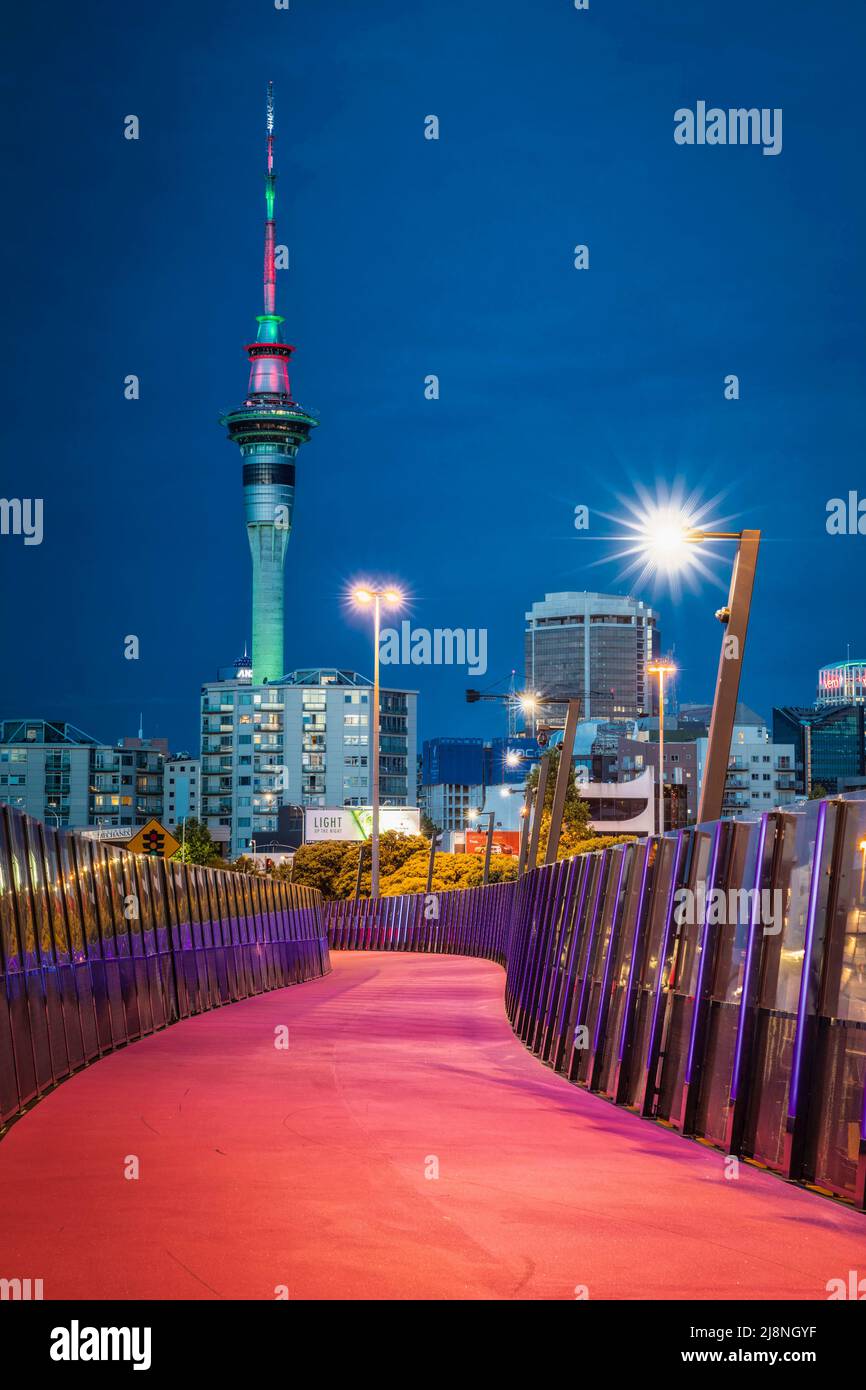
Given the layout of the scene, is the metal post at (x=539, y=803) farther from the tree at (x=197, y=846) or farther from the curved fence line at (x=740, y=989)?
the tree at (x=197, y=846)

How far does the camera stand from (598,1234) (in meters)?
8.82

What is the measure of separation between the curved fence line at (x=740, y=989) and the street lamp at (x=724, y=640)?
38.3 inches

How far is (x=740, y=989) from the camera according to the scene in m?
12.3

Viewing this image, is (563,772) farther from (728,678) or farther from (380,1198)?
(380,1198)

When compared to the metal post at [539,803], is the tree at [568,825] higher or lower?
lower

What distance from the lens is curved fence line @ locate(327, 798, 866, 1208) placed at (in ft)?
34.4

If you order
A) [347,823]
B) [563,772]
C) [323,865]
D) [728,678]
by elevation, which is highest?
[728,678]

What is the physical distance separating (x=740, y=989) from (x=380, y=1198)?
11.5 feet

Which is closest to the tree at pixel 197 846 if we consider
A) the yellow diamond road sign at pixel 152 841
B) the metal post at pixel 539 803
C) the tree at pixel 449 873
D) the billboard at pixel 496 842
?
the billboard at pixel 496 842

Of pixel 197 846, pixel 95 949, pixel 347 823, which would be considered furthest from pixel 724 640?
pixel 197 846

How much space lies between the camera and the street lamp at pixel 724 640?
16547 millimetres

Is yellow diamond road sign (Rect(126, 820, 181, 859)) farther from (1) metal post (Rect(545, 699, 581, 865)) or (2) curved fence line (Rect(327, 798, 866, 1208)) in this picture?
(1) metal post (Rect(545, 699, 581, 865))
